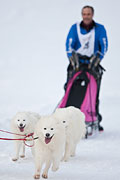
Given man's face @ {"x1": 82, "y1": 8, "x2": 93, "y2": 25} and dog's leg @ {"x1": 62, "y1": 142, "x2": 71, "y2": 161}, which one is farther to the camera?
man's face @ {"x1": 82, "y1": 8, "x2": 93, "y2": 25}

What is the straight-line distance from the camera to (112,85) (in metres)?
19.4

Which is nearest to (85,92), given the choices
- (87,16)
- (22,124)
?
(87,16)

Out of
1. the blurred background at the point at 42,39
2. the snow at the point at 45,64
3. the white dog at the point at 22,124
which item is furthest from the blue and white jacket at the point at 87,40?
the blurred background at the point at 42,39

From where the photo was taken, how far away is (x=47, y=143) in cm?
405

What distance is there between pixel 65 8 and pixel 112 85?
36.4 ft

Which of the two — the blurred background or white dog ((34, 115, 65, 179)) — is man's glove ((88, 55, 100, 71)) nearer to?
white dog ((34, 115, 65, 179))

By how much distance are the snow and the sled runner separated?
448 mm

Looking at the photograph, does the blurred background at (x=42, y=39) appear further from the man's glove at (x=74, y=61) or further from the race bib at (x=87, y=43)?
the man's glove at (x=74, y=61)

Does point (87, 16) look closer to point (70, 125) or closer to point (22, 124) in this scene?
point (70, 125)

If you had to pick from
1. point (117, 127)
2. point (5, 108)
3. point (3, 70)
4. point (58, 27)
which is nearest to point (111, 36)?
point (58, 27)

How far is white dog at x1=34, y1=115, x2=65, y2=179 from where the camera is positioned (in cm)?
403

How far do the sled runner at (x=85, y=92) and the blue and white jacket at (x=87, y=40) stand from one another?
35 centimetres

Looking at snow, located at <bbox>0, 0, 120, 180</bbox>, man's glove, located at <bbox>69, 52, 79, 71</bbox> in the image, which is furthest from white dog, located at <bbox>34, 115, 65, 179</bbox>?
man's glove, located at <bbox>69, 52, 79, 71</bbox>

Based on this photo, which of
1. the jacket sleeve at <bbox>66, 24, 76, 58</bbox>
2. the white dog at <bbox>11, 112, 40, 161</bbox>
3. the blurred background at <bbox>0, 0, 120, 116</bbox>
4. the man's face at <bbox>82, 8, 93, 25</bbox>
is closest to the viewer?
the white dog at <bbox>11, 112, 40, 161</bbox>
